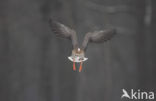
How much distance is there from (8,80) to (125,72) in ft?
2.01

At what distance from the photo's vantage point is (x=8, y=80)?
4.91ft

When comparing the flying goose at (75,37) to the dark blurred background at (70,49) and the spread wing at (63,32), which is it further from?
the dark blurred background at (70,49)

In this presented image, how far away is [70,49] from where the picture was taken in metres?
1.24

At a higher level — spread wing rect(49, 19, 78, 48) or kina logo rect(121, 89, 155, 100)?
spread wing rect(49, 19, 78, 48)

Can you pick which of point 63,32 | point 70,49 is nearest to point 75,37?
point 63,32

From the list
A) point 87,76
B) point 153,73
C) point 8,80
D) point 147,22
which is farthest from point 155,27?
point 8,80

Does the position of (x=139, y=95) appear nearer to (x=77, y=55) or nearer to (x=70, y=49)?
(x=70, y=49)

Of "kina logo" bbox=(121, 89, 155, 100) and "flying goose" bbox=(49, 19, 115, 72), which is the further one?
"kina logo" bbox=(121, 89, 155, 100)

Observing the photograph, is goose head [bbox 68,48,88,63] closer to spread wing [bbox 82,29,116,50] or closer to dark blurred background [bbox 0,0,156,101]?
spread wing [bbox 82,29,116,50]

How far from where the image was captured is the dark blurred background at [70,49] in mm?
1258

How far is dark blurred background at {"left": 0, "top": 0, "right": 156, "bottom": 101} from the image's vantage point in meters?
1.26

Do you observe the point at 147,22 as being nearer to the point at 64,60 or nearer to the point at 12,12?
the point at 64,60

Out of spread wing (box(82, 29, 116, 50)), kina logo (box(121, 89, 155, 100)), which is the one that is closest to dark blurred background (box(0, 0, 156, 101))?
kina logo (box(121, 89, 155, 100))

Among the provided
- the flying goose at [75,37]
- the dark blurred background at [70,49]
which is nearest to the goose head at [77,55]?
the flying goose at [75,37]
